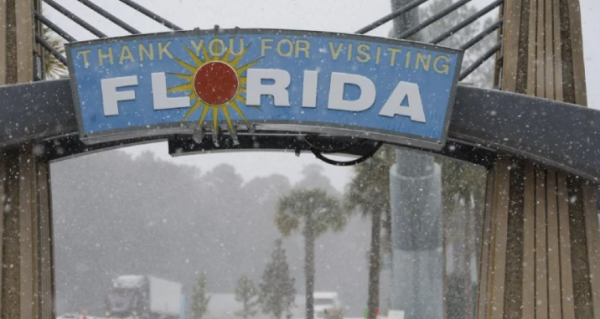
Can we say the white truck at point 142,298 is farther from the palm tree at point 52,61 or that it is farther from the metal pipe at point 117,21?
the metal pipe at point 117,21

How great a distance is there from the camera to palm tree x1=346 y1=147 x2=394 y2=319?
37.8 meters

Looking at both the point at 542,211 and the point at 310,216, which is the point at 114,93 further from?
the point at 310,216

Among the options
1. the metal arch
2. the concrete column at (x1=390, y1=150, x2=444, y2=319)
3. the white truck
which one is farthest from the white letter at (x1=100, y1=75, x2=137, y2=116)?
the white truck

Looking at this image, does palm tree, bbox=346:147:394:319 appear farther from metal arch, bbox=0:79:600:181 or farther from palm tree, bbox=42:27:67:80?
metal arch, bbox=0:79:600:181

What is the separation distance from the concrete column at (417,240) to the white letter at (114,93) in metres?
7.20

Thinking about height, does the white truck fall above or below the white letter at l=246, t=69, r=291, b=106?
below

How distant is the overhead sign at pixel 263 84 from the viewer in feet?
32.3

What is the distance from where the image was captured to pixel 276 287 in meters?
55.3

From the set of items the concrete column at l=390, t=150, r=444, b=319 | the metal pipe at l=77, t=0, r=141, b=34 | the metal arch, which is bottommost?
the concrete column at l=390, t=150, r=444, b=319

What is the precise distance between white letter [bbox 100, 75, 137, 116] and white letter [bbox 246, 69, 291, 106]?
112cm

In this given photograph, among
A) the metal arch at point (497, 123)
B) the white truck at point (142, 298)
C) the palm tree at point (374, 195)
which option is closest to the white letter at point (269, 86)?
the metal arch at point (497, 123)

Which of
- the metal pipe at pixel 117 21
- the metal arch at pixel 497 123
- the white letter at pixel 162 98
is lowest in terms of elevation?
the metal arch at pixel 497 123

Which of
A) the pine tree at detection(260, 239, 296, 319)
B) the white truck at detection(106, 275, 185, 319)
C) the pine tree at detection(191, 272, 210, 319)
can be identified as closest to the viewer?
the white truck at detection(106, 275, 185, 319)

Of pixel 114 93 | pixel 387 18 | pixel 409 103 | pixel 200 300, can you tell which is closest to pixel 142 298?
pixel 200 300
